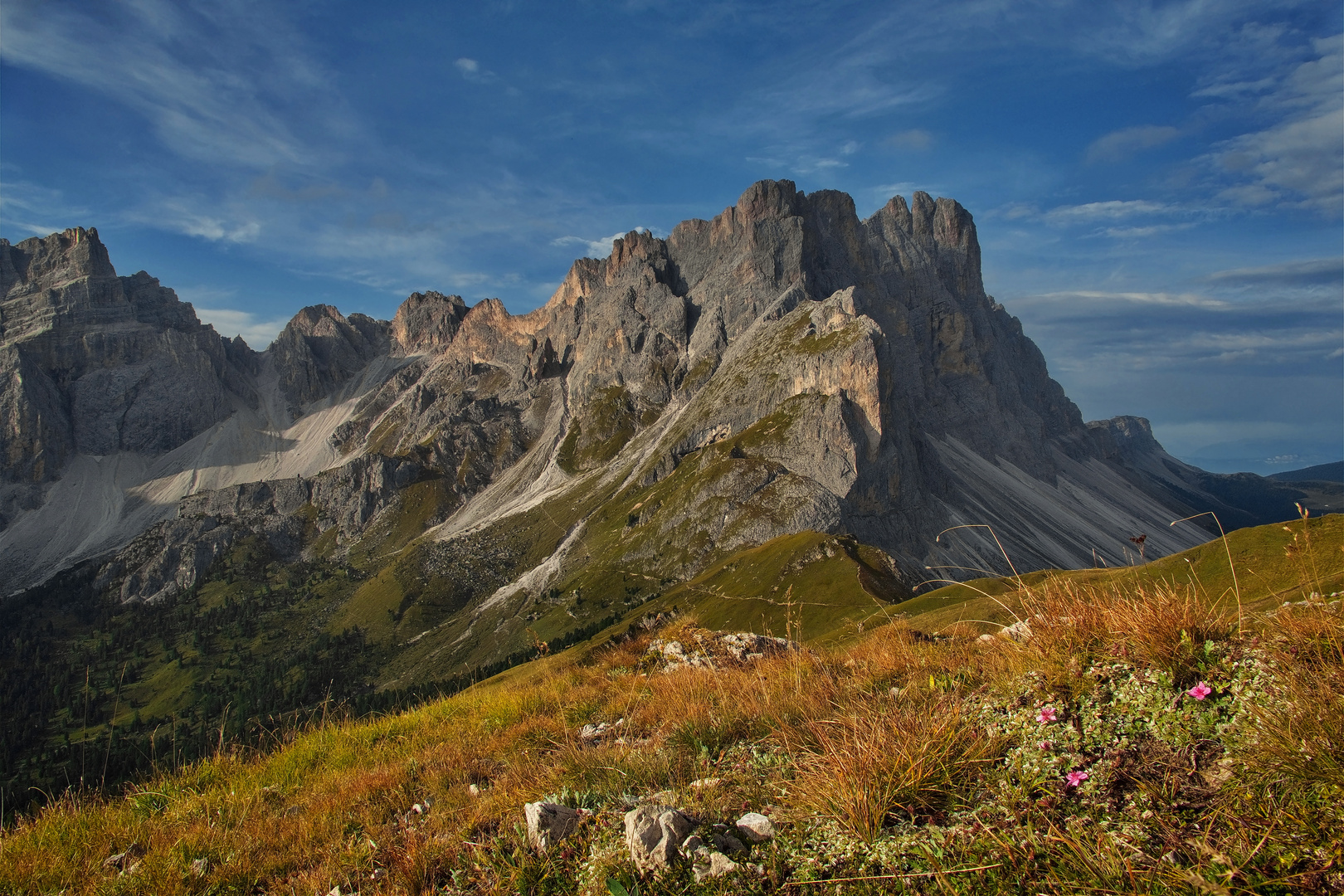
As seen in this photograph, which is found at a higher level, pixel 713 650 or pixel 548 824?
pixel 548 824

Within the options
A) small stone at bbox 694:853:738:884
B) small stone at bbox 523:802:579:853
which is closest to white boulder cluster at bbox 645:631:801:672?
small stone at bbox 523:802:579:853

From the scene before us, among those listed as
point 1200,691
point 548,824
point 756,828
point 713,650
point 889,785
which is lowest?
point 713,650

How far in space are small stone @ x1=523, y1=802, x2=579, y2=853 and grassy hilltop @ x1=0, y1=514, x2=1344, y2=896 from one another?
90 millimetres

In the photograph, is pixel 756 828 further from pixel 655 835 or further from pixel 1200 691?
pixel 1200 691

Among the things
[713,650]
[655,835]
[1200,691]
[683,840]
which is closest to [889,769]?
[683,840]

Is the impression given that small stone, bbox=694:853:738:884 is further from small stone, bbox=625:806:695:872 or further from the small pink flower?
the small pink flower

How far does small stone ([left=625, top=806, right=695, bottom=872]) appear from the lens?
4566 mm

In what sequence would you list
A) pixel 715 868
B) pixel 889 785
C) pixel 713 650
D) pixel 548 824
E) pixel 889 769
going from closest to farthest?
pixel 715 868
pixel 889 785
pixel 889 769
pixel 548 824
pixel 713 650

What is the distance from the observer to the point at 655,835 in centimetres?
471

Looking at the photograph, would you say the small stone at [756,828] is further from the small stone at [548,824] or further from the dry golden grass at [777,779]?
the small stone at [548,824]

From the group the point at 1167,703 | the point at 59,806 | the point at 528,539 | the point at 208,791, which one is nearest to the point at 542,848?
the point at 1167,703

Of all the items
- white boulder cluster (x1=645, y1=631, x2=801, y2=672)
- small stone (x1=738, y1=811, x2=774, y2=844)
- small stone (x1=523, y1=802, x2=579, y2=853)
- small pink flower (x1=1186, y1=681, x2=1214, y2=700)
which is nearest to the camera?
small pink flower (x1=1186, y1=681, x2=1214, y2=700)

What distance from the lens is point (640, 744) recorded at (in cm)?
703

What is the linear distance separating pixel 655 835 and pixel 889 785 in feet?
5.64
